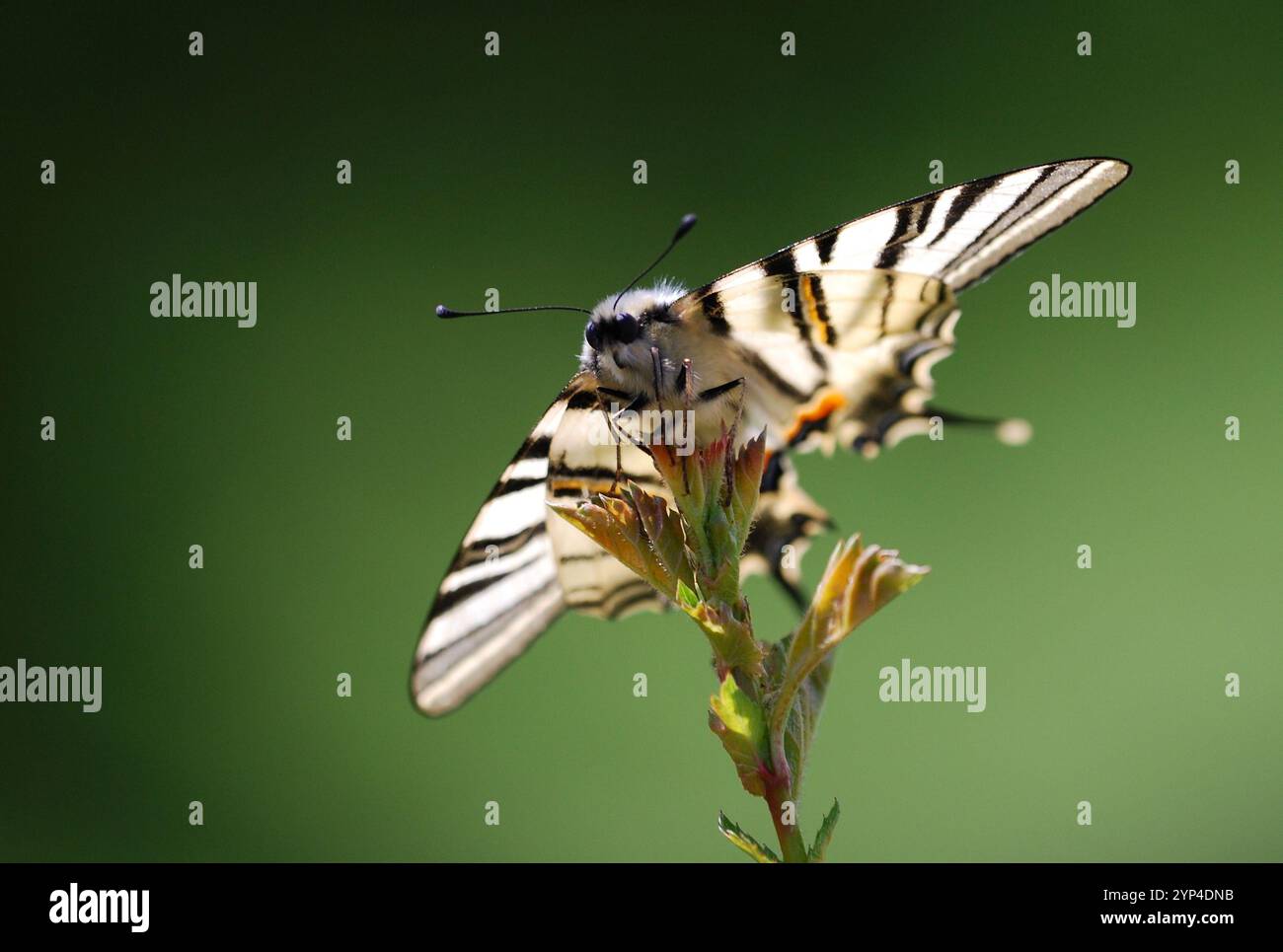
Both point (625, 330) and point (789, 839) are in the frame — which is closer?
point (789, 839)

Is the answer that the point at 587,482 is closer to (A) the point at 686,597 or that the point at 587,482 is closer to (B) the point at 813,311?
(B) the point at 813,311

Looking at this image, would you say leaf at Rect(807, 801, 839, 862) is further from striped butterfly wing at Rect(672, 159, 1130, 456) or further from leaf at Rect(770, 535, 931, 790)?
striped butterfly wing at Rect(672, 159, 1130, 456)

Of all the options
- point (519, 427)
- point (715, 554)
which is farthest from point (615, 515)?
point (519, 427)

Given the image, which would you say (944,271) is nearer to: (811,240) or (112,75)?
(811,240)

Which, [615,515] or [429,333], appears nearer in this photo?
[615,515]

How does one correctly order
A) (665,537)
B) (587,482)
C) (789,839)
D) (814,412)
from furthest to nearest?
1. (814,412)
2. (587,482)
3. (665,537)
4. (789,839)

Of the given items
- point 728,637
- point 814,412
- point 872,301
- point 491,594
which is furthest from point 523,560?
point 728,637
